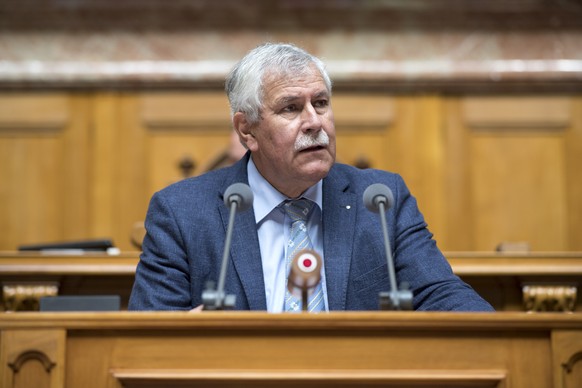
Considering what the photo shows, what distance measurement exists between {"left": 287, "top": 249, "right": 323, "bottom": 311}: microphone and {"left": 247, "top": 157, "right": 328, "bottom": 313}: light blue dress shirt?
0.50 m

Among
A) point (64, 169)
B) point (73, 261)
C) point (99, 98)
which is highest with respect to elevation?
point (99, 98)

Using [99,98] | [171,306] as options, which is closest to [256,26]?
[99,98]

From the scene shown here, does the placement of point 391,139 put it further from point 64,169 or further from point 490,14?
point 64,169

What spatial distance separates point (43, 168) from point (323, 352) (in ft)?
11.8

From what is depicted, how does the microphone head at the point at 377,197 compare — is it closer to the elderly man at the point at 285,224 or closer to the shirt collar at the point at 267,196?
the elderly man at the point at 285,224

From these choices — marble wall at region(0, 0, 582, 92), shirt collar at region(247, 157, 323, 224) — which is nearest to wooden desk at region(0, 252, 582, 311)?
shirt collar at region(247, 157, 323, 224)

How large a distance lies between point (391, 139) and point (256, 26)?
0.97 metres

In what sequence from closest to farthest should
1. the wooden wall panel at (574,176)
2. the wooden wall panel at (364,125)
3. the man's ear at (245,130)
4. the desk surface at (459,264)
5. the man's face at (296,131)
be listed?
the man's face at (296,131) → the man's ear at (245,130) → the desk surface at (459,264) → the wooden wall panel at (574,176) → the wooden wall panel at (364,125)

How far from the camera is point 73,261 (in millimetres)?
3602

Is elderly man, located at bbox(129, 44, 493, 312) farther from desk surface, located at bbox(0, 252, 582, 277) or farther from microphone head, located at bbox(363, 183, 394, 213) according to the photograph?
desk surface, located at bbox(0, 252, 582, 277)

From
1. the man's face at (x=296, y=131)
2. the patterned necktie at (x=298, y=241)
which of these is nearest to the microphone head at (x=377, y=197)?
the patterned necktie at (x=298, y=241)

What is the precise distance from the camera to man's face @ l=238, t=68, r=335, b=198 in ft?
9.93

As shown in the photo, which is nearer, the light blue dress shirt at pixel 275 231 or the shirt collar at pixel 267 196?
the light blue dress shirt at pixel 275 231

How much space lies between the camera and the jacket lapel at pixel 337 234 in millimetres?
2869
